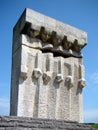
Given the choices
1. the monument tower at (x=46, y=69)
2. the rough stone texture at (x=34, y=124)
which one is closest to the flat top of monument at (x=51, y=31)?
the monument tower at (x=46, y=69)

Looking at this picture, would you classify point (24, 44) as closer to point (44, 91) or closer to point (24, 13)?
point (24, 13)

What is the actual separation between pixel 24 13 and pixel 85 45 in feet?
7.86

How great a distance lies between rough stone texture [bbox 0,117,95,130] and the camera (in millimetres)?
4547

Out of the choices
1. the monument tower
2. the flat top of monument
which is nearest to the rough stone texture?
the monument tower

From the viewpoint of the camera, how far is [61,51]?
24.6 feet

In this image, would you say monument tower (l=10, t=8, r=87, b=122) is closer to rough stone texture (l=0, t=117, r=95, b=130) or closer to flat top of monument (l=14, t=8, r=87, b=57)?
flat top of monument (l=14, t=8, r=87, b=57)

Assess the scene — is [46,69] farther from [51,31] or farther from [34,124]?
[34,124]

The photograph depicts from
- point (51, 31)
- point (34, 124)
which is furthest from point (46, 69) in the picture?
point (34, 124)

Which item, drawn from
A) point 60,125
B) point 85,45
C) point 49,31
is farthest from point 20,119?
point 85,45

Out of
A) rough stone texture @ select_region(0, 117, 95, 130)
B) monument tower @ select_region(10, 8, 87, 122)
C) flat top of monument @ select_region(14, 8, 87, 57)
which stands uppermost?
flat top of monument @ select_region(14, 8, 87, 57)

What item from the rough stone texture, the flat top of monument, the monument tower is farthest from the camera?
the flat top of monument

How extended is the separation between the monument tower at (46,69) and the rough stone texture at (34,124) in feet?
3.84

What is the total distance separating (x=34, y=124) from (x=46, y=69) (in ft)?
7.60

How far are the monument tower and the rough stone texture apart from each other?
3.84 feet
